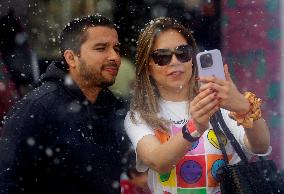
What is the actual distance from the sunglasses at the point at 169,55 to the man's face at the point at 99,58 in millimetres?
488

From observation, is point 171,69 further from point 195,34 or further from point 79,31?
point 195,34

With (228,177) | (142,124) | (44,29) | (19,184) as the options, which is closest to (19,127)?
(19,184)

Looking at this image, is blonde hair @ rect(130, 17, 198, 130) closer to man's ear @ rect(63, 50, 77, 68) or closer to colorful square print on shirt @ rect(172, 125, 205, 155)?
colorful square print on shirt @ rect(172, 125, 205, 155)

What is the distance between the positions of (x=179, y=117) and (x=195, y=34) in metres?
2.19

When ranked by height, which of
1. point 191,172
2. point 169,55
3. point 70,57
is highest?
point 169,55

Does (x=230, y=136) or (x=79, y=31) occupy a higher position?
(x=79, y=31)

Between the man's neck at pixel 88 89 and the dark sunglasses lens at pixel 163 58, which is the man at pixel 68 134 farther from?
the dark sunglasses lens at pixel 163 58

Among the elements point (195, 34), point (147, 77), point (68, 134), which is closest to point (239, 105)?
point (147, 77)

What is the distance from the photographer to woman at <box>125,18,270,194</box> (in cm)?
236

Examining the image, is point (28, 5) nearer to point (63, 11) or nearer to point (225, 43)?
point (63, 11)

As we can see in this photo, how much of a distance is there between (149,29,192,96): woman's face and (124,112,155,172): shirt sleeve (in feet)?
0.74

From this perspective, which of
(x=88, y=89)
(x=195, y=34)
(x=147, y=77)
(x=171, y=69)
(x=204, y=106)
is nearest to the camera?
(x=204, y=106)

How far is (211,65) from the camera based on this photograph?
7.81ft

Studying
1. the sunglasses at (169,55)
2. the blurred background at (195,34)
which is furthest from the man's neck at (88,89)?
the blurred background at (195,34)
